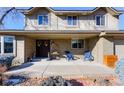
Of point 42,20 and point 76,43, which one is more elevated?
point 42,20

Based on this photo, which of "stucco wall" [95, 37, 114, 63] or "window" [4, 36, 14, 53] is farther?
"window" [4, 36, 14, 53]

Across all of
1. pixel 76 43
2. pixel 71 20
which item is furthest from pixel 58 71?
pixel 71 20

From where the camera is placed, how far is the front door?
2430cm

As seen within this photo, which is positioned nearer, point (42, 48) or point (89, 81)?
point (89, 81)

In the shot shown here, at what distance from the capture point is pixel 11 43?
2080 centimetres

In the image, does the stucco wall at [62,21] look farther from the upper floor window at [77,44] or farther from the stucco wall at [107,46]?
the stucco wall at [107,46]

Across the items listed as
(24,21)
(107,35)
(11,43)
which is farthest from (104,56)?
(24,21)

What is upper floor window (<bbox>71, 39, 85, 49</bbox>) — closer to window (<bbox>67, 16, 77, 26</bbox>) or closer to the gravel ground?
window (<bbox>67, 16, 77, 26</bbox>)

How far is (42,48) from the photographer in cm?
2427

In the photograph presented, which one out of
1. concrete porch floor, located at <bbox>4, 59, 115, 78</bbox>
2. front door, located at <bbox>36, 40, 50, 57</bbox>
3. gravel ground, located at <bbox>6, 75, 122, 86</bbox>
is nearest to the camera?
gravel ground, located at <bbox>6, 75, 122, 86</bbox>

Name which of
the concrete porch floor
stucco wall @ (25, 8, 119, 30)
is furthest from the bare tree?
the concrete porch floor

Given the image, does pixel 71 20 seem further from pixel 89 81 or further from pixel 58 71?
pixel 89 81

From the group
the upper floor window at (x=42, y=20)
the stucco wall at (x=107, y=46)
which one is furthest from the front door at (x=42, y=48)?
the stucco wall at (x=107, y=46)

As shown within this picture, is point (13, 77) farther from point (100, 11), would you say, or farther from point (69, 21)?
point (100, 11)
